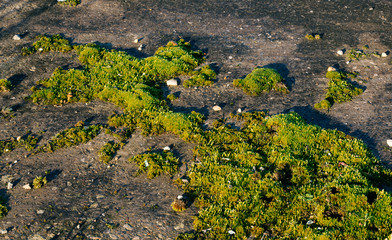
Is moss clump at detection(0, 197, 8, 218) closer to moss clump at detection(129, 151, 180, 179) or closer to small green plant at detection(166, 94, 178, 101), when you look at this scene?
moss clump at detection(129, 151, 180, 179)

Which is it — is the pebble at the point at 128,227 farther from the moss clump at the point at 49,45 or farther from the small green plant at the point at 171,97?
the moss clump at the point at 49,45

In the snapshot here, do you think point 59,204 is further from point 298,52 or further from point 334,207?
point 298,52

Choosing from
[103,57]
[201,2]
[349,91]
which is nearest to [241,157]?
[349,91]

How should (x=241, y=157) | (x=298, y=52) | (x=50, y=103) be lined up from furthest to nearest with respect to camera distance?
(x=298, y=52)
(x=50, y=103)
(x=241, y=157)

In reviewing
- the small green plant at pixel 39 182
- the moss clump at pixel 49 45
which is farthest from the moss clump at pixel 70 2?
the small green plant at pixel 39 182

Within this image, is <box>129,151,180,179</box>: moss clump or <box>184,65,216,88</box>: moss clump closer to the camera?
<box>129,151,180,179</box>: moss clump

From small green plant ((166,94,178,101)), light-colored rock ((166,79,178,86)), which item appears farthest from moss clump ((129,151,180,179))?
light-colored rock ((166,79,178,86))
